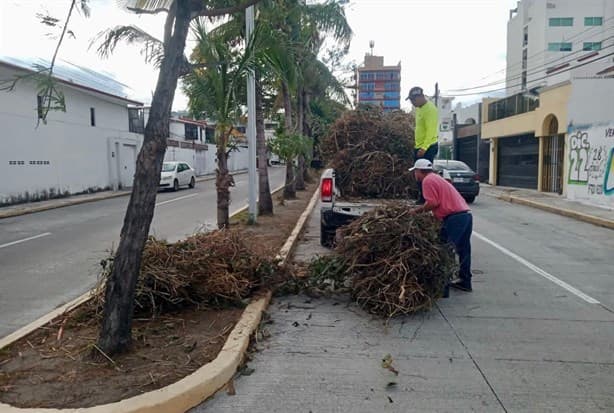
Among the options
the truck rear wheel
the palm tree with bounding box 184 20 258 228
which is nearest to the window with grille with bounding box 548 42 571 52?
the truck rear wheel

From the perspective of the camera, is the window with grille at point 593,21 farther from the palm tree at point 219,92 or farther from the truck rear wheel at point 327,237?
the palm tree at point 219,92

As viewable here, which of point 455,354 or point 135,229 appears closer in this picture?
point 135,229

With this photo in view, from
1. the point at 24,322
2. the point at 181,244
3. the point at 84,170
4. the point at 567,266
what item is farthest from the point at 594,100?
the point at 84,170

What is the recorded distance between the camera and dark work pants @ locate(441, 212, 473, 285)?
6133 mm

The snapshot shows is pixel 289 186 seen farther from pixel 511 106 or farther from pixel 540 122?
pixel 511 106

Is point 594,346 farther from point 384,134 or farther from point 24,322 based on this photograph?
point 24,322

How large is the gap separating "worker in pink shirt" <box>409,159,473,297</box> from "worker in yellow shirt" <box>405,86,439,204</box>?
1029mm

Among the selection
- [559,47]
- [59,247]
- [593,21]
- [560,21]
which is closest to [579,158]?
[59,247]

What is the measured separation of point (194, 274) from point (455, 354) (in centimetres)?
274

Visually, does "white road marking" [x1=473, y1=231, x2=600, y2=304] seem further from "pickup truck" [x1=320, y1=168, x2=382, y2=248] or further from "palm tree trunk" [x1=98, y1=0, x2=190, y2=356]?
"palm tree trunk" [x1=98, y1=0, x2=190, y2=356]

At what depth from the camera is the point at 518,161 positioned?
23.8 meters

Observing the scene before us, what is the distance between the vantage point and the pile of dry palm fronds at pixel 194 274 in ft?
16.7

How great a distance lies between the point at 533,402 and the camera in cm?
353

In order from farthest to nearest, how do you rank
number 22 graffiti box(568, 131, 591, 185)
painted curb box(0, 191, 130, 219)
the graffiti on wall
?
number 22 graffiti box(568, 131, 591, 185)
painted curb box(0, 191, 130, 219)
the graffiti on wall
